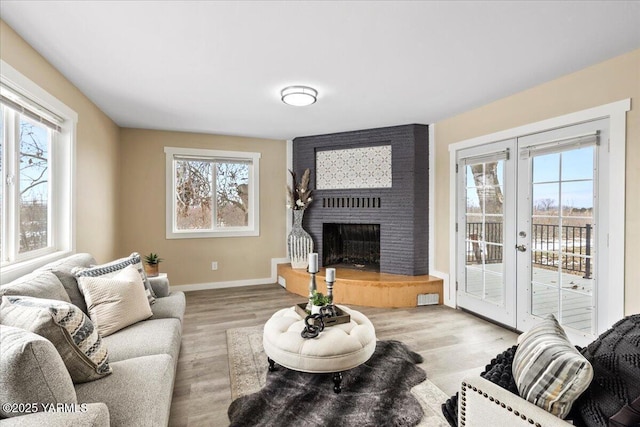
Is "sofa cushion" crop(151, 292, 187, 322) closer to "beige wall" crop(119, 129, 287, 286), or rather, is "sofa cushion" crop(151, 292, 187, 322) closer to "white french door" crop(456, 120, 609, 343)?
"beige wall" crop(119, 129, 287, 286)

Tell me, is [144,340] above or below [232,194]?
below

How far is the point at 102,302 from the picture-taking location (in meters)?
1.97

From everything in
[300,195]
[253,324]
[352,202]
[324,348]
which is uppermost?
[300,195]

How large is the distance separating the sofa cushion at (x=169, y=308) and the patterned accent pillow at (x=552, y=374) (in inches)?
85.8

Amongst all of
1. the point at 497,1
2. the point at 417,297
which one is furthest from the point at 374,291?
the point at 497,1

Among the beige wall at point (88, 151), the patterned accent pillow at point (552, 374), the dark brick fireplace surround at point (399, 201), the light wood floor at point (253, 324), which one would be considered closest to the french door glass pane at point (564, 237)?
the light wood floor at point (253, 324)

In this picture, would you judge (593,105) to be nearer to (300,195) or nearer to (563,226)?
(563,226)

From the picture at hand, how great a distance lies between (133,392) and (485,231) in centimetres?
348

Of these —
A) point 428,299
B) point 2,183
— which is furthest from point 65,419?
point 428,299

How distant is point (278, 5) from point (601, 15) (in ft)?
6.11

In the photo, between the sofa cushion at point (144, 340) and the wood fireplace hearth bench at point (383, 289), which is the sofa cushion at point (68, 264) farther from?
the wood fireplace hearth bench at point (383, 289)

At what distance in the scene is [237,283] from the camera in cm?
488

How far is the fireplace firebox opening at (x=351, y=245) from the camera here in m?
4.66

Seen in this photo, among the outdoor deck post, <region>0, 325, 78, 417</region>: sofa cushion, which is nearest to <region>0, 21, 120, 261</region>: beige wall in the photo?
<region>0, 325, 78, 417</region>: sofa cushion
